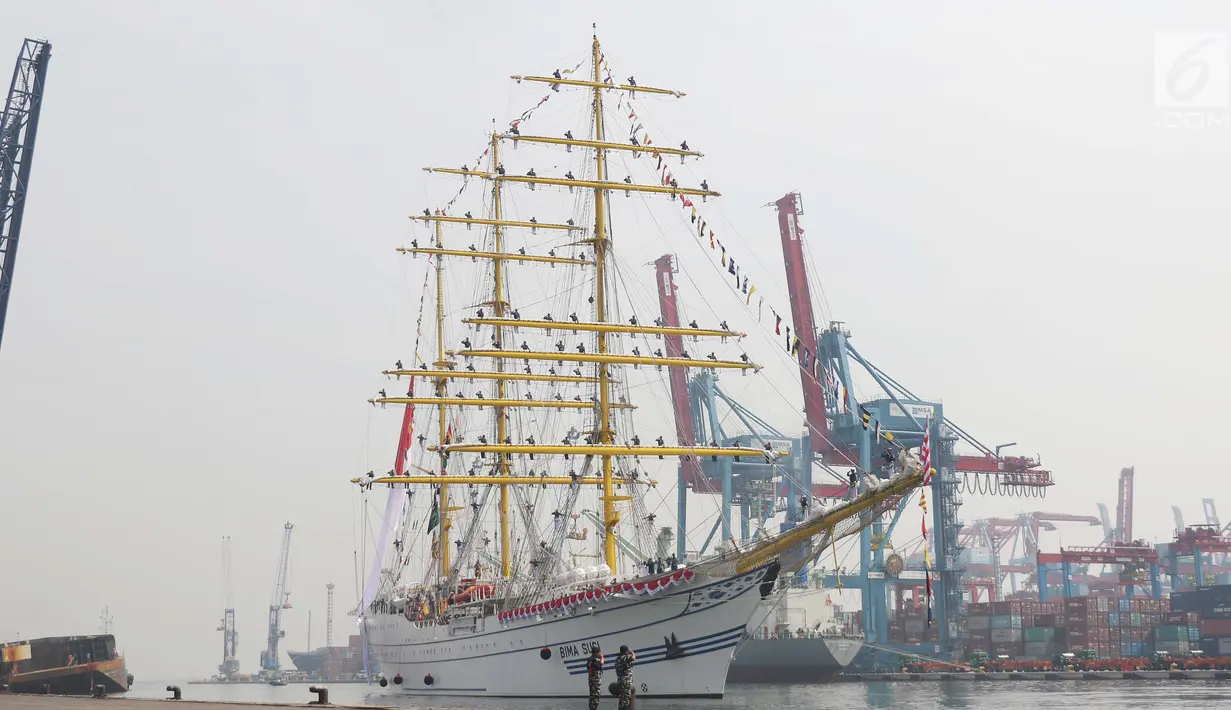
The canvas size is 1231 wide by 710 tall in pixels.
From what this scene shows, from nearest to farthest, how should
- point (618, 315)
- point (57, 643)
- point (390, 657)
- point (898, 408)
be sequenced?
point (618, 315), point (57, 643), point (390, 657), point (898, 408)

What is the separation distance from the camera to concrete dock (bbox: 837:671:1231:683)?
8856 centimetres

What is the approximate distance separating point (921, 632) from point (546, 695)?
74309mm

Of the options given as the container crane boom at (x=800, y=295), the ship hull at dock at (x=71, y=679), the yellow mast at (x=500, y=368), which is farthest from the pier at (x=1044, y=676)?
the ship hull at dock at (x=71, y=679)

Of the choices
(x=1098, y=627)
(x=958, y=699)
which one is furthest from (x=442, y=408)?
(x=1098, y=627)

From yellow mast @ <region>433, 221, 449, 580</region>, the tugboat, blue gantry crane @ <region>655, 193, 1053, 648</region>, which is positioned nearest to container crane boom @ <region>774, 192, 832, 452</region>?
blue gantry crane @ <region>655, 193, 1053, 648</region>

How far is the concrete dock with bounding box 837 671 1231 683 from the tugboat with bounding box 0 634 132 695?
172ft

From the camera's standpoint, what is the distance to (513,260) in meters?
70.4

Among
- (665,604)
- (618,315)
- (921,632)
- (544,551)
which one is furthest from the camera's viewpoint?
(921,632)

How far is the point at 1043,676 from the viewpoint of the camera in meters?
92.2

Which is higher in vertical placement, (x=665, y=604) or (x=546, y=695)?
(x=665, y=604)

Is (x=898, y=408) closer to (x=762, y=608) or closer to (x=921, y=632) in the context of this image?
(x=921, y=632)

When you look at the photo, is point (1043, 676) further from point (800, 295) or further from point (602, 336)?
point (602, 336)

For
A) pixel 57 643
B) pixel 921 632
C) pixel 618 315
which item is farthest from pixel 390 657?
pixel 921 632

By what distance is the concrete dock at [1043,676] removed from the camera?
88.6 metres
